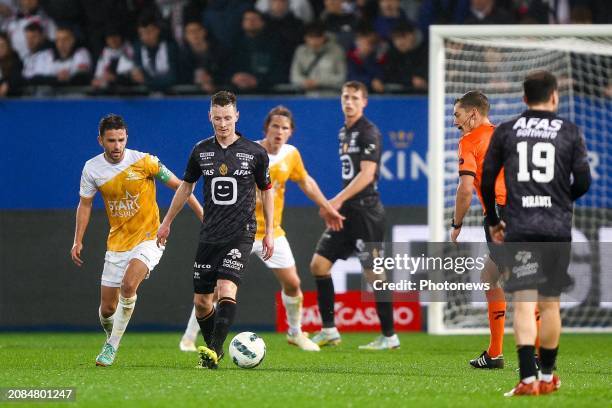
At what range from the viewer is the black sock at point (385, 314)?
11555 millimetres

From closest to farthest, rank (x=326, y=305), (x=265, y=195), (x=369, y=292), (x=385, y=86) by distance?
1. (x=265, y=195)
2. (x=326, y=305)
3. (x=369, y=292)
4. (x=385, y=86)

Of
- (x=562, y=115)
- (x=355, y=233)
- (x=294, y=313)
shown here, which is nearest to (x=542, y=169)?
(x=294, y=313)

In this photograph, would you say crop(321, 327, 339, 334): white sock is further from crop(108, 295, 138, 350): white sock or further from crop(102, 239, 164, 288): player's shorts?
crop(108, 295, 138, 350): white sock

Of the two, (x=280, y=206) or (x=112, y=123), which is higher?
(x=112, y=123)

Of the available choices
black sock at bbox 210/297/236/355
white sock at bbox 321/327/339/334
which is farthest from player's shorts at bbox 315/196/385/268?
black sock at bbox 210/297/236/355

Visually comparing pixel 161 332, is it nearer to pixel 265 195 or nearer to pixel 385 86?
pixel 385 86

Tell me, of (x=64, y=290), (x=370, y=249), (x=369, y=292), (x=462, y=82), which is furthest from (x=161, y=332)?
(x=462, y=82)

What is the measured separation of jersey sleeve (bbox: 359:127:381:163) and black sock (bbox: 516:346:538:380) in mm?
4807

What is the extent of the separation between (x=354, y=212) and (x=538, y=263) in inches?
196

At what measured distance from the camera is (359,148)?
11.6 metres

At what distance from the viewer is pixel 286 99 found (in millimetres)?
14062

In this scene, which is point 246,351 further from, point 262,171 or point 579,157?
point 579,157

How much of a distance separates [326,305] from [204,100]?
11.4 feet

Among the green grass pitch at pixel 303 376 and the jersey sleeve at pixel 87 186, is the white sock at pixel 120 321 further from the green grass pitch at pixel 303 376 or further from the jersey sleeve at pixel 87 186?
the jersey sleeve at pixel 87 186
